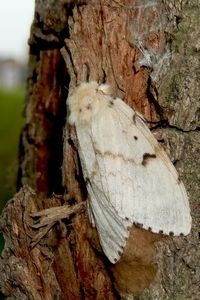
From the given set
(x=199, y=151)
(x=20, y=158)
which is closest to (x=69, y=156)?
(x=199, y=151)

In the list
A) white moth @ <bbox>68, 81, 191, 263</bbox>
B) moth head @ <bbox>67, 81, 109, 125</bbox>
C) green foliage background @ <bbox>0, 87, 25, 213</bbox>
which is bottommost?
green foliage background @ <bbox>0, 87, 25, 213</bbox>

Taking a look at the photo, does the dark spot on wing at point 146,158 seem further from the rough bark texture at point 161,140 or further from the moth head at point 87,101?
the moth head at point 87,101

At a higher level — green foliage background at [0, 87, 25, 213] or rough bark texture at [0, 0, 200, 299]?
rough bark texture at [0, 0, 200, 299]

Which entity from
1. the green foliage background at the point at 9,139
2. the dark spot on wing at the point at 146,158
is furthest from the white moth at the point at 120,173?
the green foliage background at the point at 9,139

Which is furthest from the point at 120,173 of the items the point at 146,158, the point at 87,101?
the point at 87,101

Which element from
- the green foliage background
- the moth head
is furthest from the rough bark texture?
the green foliage background

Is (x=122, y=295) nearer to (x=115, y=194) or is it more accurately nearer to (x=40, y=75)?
(x=115, y=194)

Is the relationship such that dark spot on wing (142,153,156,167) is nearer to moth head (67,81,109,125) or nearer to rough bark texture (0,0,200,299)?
rough bark texture (0,0,200,299)
